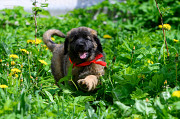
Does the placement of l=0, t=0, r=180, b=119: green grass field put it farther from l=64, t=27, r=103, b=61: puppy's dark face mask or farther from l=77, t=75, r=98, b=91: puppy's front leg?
l=64, t=27, r=103, b=61: puppy's dark face mask

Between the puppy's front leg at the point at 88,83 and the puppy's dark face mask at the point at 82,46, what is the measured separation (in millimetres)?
344

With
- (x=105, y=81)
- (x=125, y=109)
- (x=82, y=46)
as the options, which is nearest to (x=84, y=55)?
(x=82, y=46)

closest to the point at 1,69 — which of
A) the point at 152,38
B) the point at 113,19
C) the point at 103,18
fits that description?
the point at 152,38

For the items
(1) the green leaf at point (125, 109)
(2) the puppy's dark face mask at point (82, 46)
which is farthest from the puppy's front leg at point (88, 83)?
(1) the green leaf at point (125, 109)

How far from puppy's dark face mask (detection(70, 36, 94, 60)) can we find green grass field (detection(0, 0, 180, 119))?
1.21ft

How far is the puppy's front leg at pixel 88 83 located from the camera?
3.15m

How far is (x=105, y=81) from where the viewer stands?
3.33 metres

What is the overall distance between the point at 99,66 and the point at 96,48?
263mm

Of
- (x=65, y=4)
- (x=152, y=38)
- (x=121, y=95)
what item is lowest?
(x=121, y=95)

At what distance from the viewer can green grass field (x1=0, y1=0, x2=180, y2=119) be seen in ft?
7.95

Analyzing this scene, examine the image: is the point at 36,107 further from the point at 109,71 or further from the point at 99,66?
the point at 99,66

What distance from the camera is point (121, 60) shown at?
13.1ft

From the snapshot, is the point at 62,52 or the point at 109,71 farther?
the point at 62,52

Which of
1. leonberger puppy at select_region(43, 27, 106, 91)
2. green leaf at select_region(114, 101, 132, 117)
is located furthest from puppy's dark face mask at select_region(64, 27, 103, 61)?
green leaf at select_region(114, 101, 132, 117)
